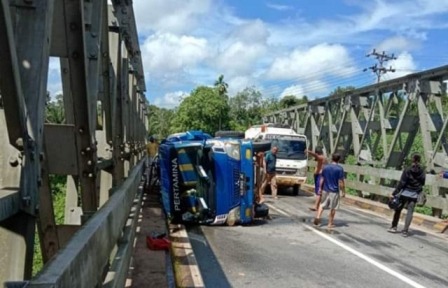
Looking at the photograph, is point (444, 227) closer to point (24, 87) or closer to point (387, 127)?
point (387, 127)

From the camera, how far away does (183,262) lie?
847 cm

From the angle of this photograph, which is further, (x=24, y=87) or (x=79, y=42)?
(x=79, y=42)

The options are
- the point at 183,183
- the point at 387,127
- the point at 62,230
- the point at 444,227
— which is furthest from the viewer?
the point at 387,127

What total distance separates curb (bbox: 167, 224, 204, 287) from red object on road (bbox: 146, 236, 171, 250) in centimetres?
23

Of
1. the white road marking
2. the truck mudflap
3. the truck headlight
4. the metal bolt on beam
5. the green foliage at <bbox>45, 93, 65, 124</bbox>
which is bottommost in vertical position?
the white road marking

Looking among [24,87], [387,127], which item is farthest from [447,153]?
[24,87]

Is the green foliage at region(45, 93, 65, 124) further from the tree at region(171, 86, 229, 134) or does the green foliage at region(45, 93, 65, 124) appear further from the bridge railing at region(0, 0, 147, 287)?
the tree at region(171, 86, 229, 134)

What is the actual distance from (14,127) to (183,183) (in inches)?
372

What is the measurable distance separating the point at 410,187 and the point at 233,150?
4.45 metres

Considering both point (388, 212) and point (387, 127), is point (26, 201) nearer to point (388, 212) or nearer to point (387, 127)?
point (388, 212)

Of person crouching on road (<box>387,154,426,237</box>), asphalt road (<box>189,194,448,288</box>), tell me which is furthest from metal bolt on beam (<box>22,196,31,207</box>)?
person crouching on road (<box>387,154,426,237</box>)

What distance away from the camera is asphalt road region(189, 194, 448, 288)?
806 centimetres

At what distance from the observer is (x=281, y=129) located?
79.1 feet

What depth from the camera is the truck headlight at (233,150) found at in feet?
39.7
